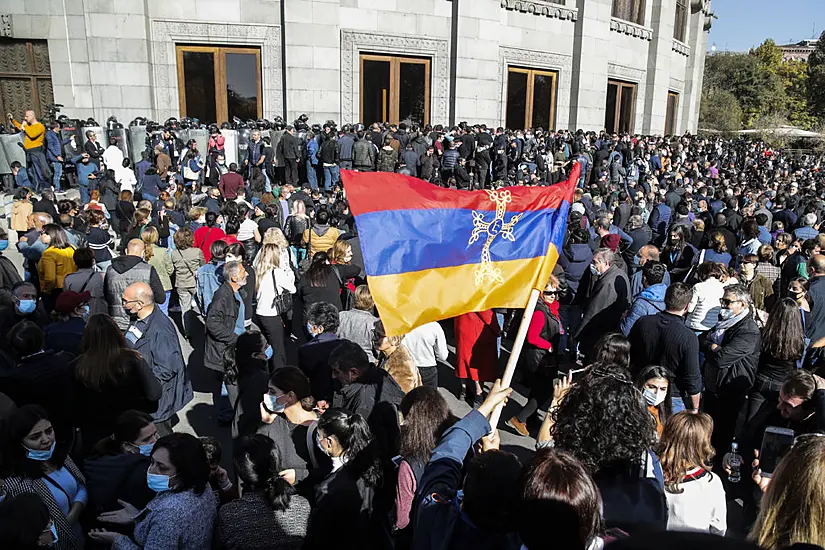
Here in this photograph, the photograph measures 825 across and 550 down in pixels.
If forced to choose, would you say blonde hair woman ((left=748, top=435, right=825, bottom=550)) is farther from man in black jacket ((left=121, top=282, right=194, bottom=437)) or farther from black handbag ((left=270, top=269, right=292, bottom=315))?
black handbag ((left=270, top=269, right=292, bottom=315))

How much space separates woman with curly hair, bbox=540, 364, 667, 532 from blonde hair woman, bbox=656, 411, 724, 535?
0.33m

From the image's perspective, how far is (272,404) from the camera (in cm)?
436

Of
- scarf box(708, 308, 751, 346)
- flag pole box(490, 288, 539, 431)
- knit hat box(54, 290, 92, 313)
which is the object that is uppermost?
flag pole box(490, 288, 539, 431)

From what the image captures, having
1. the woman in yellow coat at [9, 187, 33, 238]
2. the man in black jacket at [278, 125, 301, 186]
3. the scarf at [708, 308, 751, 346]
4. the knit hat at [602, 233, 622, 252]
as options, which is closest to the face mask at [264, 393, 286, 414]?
the scarf at [708, 308, 751, 346]

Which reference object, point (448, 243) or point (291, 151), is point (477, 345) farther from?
point (291, 151)

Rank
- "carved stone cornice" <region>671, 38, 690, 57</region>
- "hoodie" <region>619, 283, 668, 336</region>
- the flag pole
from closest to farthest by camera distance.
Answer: the flag pole < "hoodie" <region>619, 283, 668, 336</region> < "carved stone cornice" <region>671, 38, 690, 57</region>

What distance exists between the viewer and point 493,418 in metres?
3.36

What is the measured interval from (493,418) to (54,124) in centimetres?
1786

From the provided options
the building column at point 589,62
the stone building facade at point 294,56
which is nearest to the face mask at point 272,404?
the stone building facade at point 294,56

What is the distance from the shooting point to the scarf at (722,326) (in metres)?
5.69

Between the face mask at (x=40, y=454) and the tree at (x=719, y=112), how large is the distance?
57.7 metres

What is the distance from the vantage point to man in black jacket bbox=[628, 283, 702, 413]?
5449 mm

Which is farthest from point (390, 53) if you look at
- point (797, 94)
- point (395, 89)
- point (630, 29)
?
point (797, 94)

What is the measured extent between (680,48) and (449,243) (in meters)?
35.0
